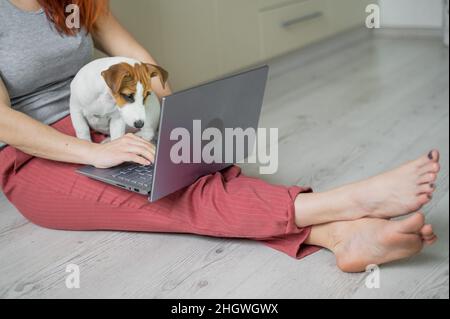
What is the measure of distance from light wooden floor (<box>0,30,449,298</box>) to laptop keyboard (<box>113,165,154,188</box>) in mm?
178

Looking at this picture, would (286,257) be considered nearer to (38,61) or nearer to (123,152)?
(123,152)

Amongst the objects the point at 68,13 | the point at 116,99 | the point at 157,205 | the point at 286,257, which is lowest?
the point at 286,257

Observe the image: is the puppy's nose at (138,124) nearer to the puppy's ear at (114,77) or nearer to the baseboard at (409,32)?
the puppy's ear at (114,77)

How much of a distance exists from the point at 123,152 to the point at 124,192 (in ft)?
0.34

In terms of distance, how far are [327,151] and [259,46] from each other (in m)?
0.99

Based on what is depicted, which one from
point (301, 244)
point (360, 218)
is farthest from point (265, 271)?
point (360, 218)

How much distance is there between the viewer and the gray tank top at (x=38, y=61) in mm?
1312

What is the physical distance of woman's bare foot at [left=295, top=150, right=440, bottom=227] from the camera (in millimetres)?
1066

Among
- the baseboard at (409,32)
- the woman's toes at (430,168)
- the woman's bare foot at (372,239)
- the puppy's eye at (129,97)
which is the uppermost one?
the puppy's eye at (129,97)

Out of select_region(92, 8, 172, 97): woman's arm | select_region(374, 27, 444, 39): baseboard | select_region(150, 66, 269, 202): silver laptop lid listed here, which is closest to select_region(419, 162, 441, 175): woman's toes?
select_region(150, 66, 269, 202): silver laptop lid

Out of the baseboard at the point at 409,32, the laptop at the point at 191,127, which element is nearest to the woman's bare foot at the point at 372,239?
the laptop at the point at 191,127

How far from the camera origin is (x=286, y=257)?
1.25 metres

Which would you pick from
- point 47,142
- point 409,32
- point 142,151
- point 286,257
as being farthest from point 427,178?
point 409,32
